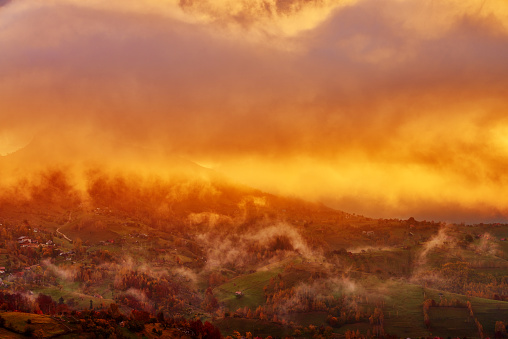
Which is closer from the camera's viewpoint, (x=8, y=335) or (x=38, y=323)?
(x=8, y=335)

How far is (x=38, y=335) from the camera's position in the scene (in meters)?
153

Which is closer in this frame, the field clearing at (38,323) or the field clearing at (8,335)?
the field clearing at (8,335)

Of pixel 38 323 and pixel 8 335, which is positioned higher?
pixel 38 323

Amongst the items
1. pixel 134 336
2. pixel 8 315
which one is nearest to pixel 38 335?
pixel 8 315

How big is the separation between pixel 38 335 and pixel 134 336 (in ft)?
170

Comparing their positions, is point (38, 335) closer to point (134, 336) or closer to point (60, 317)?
point (60, 317)

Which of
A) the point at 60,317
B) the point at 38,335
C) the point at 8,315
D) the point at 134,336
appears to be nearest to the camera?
the point at 38,335

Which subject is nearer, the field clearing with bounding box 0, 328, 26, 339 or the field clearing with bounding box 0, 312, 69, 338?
the field clearing with bounding box 0, 328, 26, 339

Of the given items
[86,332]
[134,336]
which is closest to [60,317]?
[86,332]

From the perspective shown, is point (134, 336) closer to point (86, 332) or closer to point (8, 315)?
point (86, 332)

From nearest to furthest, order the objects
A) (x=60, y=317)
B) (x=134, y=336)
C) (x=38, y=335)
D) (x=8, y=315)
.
Answer: (x=38, y=335)
(x=8, y=315)
(x=60, y=317)
(x=134, y=336)

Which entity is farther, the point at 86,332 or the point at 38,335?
the point at 86,332

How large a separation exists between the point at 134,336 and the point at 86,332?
29607mm

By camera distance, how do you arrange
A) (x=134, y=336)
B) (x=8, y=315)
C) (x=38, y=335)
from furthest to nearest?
(x=134, y=336) → (x=8, y=315) → (x=38, y=335)
